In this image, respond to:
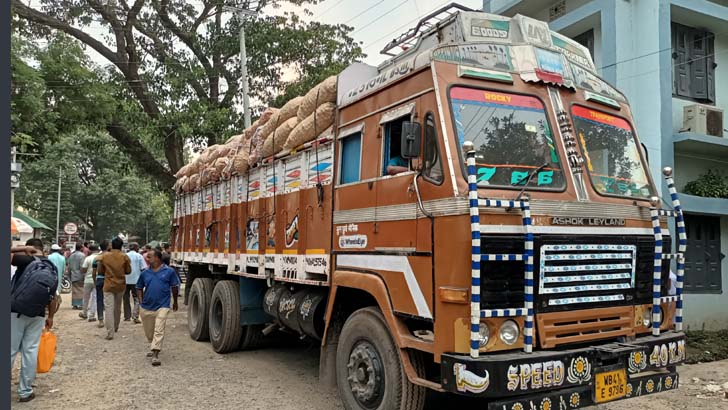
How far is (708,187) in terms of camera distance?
966 centimetres

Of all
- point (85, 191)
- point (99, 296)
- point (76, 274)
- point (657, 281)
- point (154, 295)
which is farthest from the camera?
point (85, 191)

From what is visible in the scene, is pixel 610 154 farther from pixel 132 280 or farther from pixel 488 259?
pixel 132 280

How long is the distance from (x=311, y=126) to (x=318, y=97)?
1.05 ft

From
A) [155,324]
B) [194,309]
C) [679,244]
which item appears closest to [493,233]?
[679,244]

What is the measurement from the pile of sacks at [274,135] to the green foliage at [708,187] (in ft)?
24.1

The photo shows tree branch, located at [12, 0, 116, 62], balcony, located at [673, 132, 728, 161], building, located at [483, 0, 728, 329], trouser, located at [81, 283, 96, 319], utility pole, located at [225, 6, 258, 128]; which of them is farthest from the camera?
Answer: tree branch, located at [12, 0, 116, 62]

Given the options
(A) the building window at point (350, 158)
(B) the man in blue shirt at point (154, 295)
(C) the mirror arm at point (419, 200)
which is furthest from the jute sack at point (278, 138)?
(C) the mirror arm at point (419, 200)

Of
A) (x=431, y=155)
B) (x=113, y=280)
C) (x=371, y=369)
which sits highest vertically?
(x=431, y=155)

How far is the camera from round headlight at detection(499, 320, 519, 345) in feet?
12.0

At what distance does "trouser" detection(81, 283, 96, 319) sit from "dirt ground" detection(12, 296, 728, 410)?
3142 millimetres

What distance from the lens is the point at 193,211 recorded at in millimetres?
10609

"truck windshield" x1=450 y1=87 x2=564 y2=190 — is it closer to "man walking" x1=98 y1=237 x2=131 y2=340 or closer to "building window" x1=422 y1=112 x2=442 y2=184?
"building window" x1=422 y1=112 x2=442 y2=184

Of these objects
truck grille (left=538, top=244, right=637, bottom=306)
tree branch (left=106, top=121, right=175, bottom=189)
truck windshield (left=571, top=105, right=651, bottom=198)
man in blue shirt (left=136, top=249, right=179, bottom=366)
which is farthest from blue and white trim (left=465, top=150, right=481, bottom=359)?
tree branch (left=106, top=121, right=175, bottom=189)

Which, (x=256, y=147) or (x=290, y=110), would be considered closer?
(x=290, y=110)
